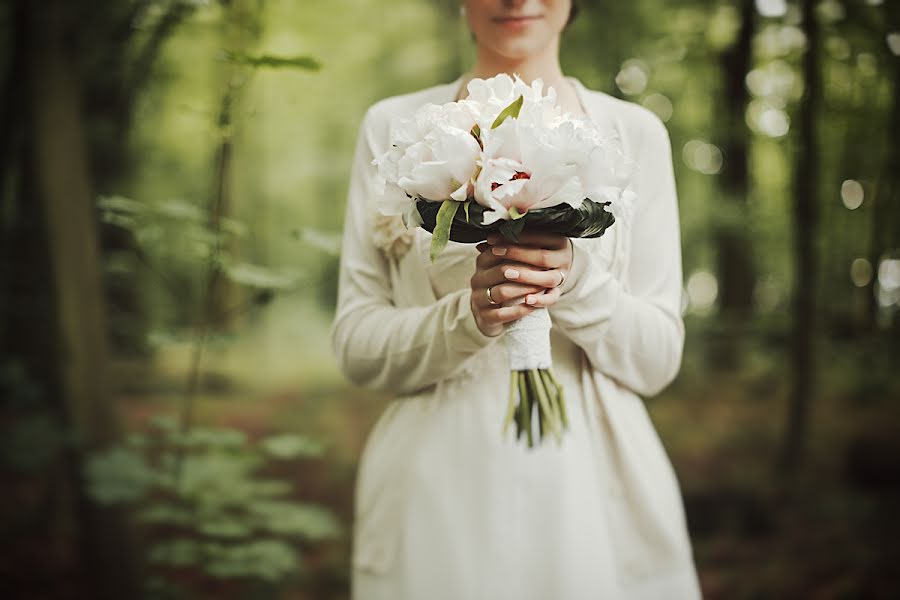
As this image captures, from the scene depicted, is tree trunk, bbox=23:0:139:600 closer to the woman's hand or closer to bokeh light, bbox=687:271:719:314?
the woman's hand

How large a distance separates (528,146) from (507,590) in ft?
2.93

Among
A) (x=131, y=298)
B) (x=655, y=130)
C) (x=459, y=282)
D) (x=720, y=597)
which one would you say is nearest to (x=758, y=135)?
(x=720, y=597)

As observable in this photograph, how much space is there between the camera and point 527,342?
1.46 meters

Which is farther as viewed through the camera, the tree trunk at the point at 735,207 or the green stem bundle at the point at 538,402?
the tree trunk at the point at 735,207

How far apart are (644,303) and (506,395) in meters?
0.35

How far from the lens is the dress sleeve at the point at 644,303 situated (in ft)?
5.24

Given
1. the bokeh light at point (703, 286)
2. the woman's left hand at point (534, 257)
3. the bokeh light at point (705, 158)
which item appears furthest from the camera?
the bokeh light at point (703, 286)

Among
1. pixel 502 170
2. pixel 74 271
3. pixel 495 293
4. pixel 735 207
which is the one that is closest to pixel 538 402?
pixel 495 293

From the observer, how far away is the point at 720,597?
4645mm

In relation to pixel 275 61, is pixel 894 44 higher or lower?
higher

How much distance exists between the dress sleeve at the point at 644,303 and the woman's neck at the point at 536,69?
0.18 meters

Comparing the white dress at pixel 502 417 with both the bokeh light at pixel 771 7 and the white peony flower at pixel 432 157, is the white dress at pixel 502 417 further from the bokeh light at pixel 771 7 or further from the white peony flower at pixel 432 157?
the bokeh light at pixel 771 7

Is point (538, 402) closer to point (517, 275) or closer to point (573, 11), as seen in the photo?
point (517, 275)

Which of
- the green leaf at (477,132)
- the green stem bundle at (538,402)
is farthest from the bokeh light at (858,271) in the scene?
the green leaf at (477,132)
